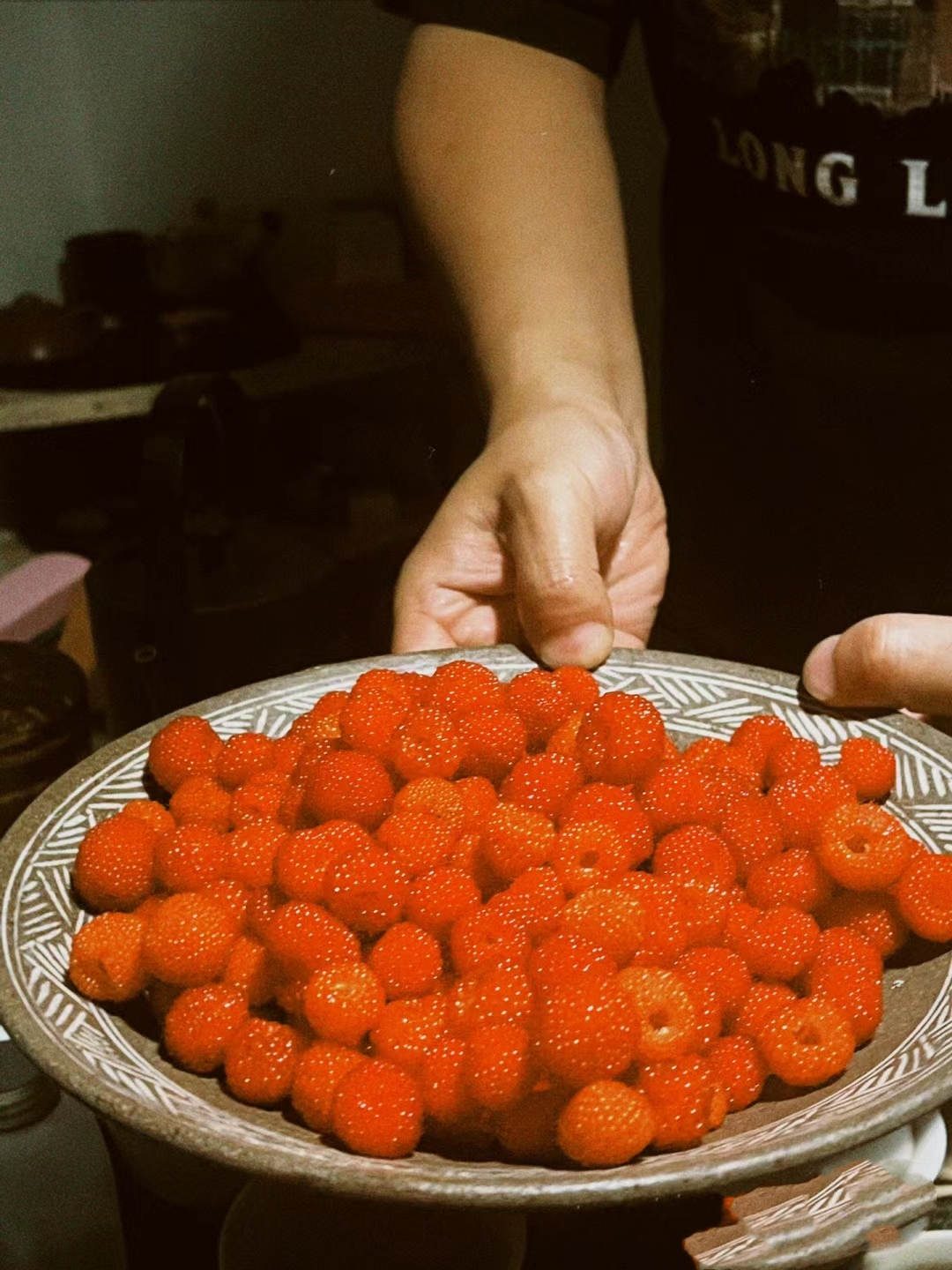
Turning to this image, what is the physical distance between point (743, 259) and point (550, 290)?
0.16 metres

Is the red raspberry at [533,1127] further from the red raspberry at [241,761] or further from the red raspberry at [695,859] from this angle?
the red raspberry at [241,761]

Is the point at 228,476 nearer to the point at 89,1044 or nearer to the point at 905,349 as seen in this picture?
the point at 905,349

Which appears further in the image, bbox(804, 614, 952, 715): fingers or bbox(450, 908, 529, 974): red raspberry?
bbox(804, 614, 952, 715): fingers

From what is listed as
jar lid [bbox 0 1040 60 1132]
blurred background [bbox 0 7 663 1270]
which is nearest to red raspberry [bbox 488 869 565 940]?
jar lid [bbox 0 1040 60 1132]

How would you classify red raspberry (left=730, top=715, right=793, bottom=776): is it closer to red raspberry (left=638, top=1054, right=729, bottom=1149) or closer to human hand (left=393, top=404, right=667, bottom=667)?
human hand (left=393, top=404, right=667, bottom=667)

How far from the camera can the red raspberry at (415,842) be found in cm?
64

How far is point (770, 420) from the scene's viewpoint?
1.08 meters

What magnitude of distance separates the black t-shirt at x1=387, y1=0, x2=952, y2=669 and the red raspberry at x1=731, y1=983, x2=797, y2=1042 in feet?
1.78

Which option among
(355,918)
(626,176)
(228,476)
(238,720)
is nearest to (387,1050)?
(355,918)

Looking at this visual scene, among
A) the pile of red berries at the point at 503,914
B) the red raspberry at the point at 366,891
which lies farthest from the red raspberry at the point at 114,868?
the red raspberry at the point at 366,891

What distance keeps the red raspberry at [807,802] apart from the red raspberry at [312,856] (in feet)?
0.77

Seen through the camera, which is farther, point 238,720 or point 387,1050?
→ point 238,720

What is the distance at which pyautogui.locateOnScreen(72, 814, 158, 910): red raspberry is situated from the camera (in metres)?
0.65

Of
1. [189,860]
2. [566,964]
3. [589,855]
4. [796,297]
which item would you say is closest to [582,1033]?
[566,964]
